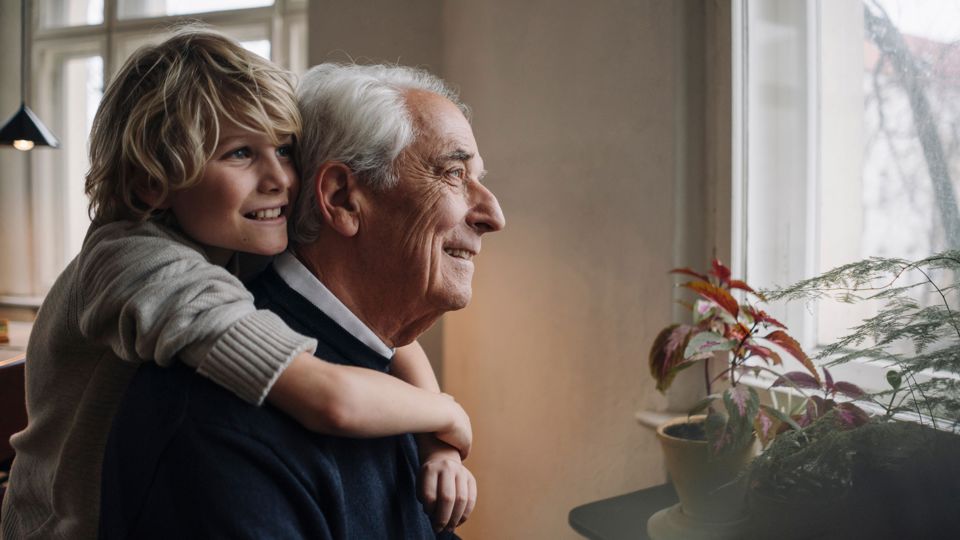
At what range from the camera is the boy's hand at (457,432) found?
1154mm

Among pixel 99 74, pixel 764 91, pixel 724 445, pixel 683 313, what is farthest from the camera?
pixel 99 74

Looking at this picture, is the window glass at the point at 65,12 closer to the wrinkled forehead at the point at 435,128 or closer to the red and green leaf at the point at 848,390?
the wrinkled forehead at the point at 435,128

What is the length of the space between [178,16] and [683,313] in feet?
10.8

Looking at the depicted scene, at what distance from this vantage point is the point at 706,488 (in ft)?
4.88

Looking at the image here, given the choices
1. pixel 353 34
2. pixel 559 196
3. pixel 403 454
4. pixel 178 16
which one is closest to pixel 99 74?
pixel 178 16

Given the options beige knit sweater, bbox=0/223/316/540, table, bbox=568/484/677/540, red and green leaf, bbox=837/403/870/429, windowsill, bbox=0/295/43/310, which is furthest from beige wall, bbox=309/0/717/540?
windowsill, bbox=0/295/43/310

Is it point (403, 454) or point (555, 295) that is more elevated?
point (555, 295)

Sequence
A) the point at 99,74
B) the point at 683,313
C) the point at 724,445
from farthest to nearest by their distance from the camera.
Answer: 1. the point at 99,74
2. the point at 683,313
3. the point at 724,445

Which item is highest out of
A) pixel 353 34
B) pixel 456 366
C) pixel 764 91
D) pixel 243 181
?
pixel 353 34

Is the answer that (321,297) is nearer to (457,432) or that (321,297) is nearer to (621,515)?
(457,432)

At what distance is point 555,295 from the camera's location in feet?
7.80

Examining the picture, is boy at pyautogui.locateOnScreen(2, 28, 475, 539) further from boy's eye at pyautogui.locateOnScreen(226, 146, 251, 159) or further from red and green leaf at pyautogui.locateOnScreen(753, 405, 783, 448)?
red and green leaf at pyautogui.locateOnScreen(753, 405, 783, 448)

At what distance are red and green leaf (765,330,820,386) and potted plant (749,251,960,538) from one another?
5.4 inches

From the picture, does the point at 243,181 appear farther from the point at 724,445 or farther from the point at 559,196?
the point at 559,196
